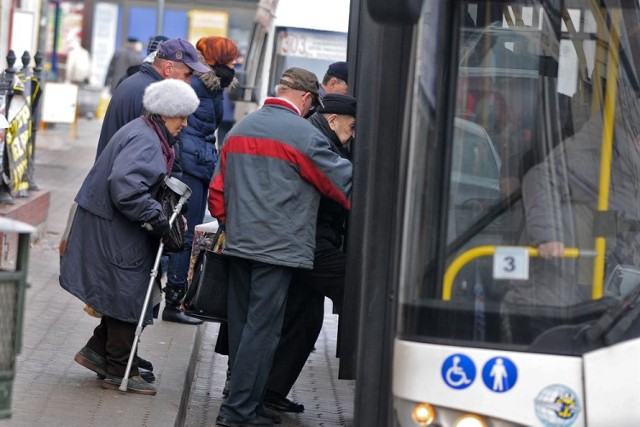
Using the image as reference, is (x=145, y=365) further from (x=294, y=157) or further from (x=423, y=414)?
(x=423, y=414)

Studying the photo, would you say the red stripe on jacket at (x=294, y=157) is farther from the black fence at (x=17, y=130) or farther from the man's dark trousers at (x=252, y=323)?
the black fence at (x=17, y=130)

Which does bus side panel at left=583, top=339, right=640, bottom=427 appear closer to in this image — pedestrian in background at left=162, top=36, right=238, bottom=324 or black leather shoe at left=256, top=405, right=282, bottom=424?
black leather shoe at left=256, top=405, right=282, bottom=424

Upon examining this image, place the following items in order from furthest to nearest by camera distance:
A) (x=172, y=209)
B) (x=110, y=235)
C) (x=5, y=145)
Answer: (x=5, y=145), (x=172, y=209), (x=110, y=235)

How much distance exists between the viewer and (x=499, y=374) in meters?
4.00

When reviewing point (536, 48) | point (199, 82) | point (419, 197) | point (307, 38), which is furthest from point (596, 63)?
point (307, 38)

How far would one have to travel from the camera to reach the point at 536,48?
14.4 ft

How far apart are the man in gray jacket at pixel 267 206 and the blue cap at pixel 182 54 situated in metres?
0.98

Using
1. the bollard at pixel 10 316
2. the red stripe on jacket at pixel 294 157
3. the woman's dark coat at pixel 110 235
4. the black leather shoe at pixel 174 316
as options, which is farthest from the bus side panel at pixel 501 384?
the black leather shoe at pixel 174 316

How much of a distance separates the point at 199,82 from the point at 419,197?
4.29 meters

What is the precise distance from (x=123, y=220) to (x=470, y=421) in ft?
9.88

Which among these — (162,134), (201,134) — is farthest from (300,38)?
(162,134)

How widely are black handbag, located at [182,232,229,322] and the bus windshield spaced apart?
8.36 ft

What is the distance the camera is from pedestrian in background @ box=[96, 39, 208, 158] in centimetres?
731

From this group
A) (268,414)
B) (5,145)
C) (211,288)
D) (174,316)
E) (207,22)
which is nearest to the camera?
(211,288)
